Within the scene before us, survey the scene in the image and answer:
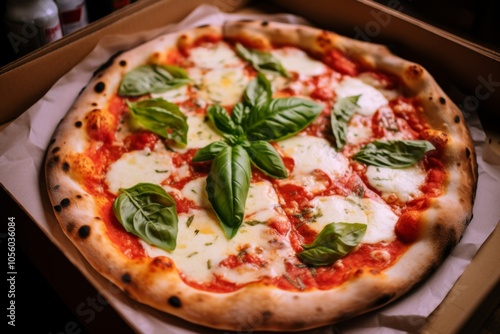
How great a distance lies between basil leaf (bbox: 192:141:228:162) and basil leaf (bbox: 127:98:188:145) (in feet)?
0.47

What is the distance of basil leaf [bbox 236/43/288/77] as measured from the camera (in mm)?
2852

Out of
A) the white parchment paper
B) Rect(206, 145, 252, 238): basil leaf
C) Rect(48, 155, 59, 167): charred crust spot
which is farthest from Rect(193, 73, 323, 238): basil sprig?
Rect(48, 155, 59, 167): charred crust spot

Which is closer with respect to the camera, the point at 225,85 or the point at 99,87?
the point at 99,87

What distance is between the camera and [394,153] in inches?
93.7

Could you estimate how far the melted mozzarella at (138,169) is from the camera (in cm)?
228

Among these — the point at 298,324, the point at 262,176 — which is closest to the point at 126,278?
the point at 298,324

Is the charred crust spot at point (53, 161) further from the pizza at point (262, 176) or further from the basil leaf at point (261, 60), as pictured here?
the basil leaf at point (261, 60)

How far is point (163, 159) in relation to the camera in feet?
7.83

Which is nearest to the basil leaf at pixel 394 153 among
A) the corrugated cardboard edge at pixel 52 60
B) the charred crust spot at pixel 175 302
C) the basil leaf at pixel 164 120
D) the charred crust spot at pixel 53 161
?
the basil leaf at pixel 164 120

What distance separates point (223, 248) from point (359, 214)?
56 cm

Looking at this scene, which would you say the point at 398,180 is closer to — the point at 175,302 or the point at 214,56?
the point at 175,302

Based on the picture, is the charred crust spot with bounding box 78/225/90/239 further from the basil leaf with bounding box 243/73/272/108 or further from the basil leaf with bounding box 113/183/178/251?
the basil leaf with bounding box 243/73/272/108

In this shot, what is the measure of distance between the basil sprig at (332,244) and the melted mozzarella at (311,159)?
11.4 inches

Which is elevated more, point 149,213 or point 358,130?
point 358,130
